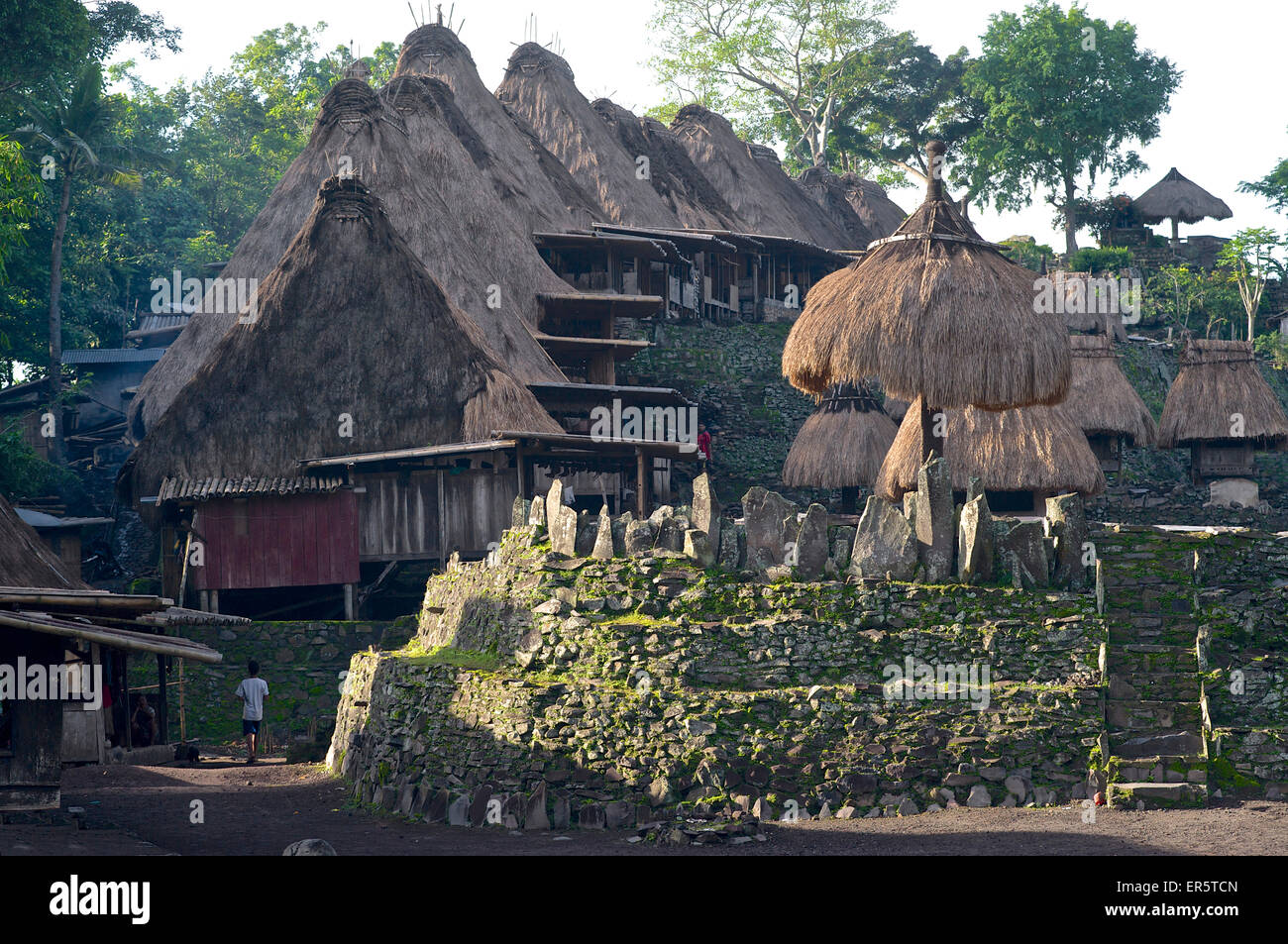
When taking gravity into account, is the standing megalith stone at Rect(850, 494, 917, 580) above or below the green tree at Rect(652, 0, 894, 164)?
below

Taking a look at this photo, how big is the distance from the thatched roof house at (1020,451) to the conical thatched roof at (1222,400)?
10.7 metres

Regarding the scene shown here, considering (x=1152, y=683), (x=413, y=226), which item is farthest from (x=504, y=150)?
(x=1152, y=683)

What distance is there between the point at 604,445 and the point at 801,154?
39.1 m

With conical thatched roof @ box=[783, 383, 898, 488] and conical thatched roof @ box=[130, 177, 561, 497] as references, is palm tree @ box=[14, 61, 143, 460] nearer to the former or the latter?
conical thatched roof @ box=[130, 177, 561, 497]

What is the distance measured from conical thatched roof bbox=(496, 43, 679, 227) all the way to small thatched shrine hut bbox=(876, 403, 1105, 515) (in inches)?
698

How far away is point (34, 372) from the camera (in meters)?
42.5

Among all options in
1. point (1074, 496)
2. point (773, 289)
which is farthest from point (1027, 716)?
point (773, 289)

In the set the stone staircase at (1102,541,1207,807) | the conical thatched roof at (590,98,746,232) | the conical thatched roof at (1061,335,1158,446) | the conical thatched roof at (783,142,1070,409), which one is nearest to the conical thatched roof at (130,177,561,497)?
the conical thatched roof at (783,142,1070,409)

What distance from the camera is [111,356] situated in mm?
Result: 43406

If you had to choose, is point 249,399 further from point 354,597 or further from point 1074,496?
point 1074,496

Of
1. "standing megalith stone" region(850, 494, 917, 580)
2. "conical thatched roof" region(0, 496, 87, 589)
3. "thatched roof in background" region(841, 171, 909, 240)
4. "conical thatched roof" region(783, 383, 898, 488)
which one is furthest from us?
"thatched roof in background" region(841, 171, 909, 240)

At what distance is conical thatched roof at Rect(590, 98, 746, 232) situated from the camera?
45.8 meters

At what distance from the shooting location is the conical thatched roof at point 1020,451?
26.7 m

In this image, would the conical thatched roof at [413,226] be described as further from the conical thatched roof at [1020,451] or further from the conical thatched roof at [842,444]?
the conical thatched roof at [1020,451]
